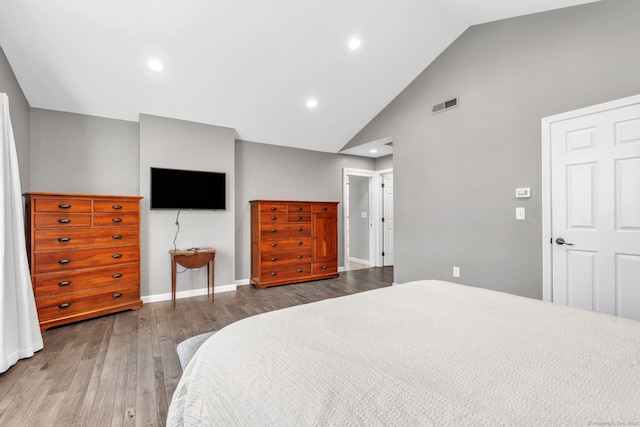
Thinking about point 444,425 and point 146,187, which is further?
point 146,187

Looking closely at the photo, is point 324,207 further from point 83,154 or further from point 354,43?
point 83,154

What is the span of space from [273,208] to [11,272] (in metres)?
2.84

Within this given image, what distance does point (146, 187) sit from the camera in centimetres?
369

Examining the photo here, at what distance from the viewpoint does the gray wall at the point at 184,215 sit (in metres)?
3.71

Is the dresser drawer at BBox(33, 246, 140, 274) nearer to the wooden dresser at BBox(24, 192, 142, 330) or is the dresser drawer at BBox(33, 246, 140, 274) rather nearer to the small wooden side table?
the wooden dresser at BBox(24, 192, 142, 330)

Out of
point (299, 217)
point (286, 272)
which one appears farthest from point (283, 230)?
point (286, 272)

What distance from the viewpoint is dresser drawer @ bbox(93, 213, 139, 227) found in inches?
122

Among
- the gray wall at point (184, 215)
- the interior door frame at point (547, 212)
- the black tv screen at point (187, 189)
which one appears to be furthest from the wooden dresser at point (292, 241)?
the interior door frame at point (547, 212)

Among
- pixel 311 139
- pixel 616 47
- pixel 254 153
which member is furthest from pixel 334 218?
pixel 616 47

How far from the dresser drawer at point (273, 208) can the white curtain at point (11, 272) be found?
2.58 meters

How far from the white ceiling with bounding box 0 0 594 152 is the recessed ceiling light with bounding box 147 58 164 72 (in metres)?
0.05

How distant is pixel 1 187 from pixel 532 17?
4730 mm

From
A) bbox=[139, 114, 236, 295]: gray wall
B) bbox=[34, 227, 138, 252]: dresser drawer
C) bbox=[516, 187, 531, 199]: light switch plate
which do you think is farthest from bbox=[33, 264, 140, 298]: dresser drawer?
bbox=[516, 187, 531, 199]: light switch plate

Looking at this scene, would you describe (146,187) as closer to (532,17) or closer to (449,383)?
(449,383)
